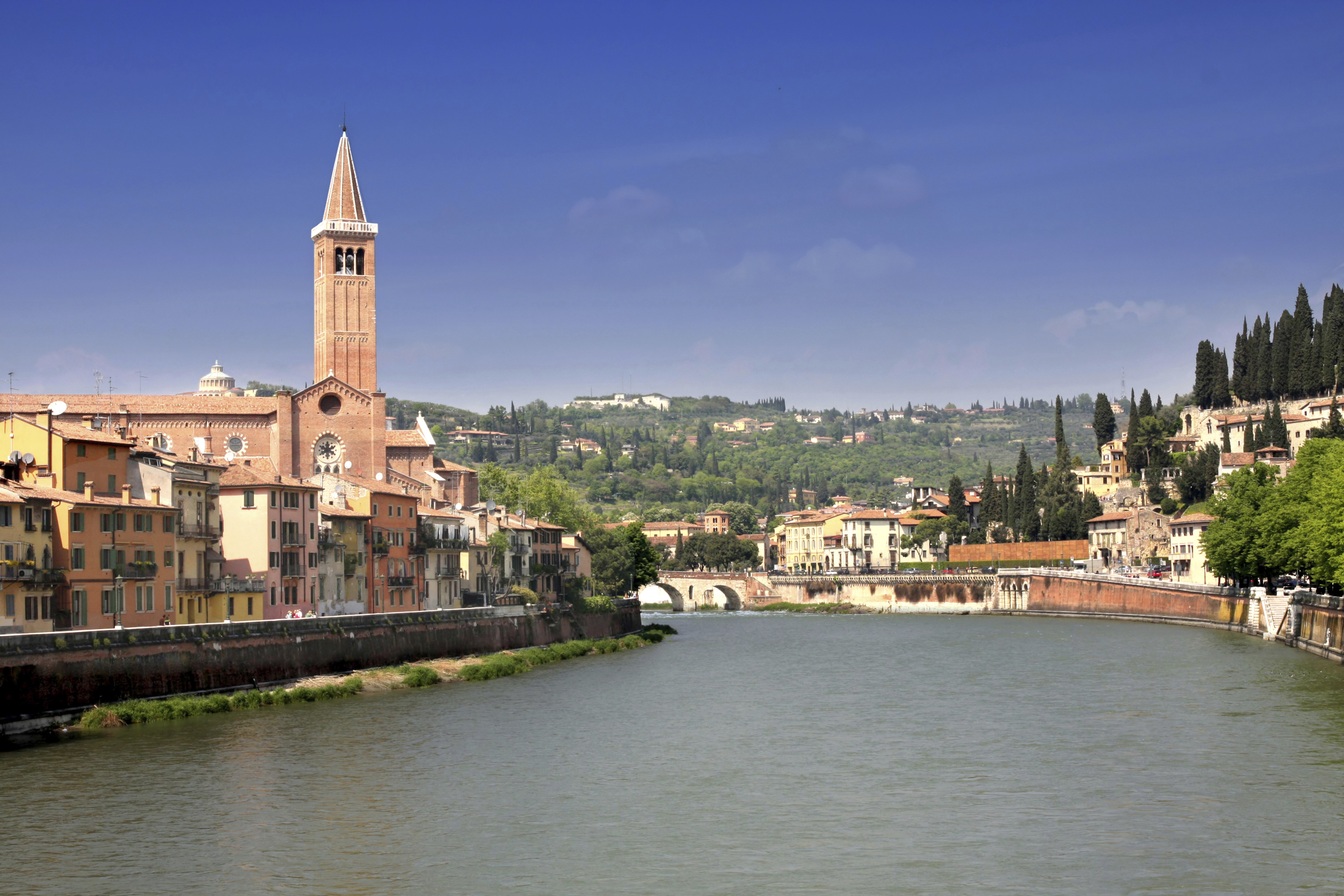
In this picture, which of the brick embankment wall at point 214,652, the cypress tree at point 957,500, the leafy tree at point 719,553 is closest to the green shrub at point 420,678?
the brick embankment wall at point 214,652

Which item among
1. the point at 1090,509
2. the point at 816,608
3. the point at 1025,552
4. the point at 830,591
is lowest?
the point at 816,608

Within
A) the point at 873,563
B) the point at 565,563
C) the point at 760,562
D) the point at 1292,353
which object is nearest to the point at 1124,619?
the point at 565,563

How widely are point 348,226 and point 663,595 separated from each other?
79.3 metres

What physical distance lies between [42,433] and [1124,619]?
247 ft

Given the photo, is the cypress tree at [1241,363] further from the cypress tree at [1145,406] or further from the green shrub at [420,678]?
the green shrub at [420,678]

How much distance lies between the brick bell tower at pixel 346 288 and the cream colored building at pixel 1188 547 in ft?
209

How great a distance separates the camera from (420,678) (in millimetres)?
57938

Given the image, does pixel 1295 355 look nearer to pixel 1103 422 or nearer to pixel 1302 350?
pixel 1302 350

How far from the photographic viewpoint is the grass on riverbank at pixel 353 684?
42750 mm

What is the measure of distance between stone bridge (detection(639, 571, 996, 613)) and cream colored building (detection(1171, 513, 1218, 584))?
52.4ft

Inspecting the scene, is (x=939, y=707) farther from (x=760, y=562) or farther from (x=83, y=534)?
(x=760, y=562)

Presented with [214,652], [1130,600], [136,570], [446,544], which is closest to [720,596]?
[1130,600]

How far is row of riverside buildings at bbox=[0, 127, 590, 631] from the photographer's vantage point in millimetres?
48188

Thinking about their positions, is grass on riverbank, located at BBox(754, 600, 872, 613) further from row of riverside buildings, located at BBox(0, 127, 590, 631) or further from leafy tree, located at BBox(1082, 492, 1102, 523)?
row of riverside buildings, located at BBox(0, 127, 590, 631)
